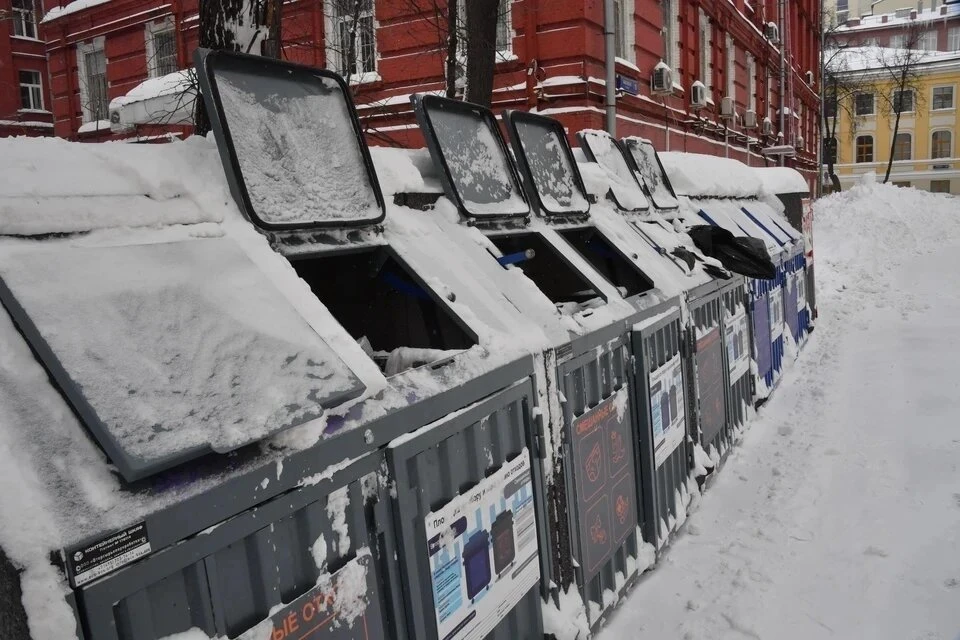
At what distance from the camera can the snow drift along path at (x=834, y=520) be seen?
9.92ft

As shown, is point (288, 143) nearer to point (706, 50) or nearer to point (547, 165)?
point (547, 165)

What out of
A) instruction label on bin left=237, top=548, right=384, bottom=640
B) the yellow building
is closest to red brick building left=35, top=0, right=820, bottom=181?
instruction label on bin left=237, top=548, right=384, bottom=640

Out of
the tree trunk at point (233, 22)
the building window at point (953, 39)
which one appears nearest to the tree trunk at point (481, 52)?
the tree trunk at point (233, 22)

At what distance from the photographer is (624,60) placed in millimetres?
11758

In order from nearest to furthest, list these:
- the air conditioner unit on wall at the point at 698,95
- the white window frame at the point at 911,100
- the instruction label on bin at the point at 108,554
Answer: the instruction label on bin at the point at 108,554
the air conditioner unit on wall at the point at 698,95
the white window frame at the point at 911,100

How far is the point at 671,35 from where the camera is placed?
46.6 ft

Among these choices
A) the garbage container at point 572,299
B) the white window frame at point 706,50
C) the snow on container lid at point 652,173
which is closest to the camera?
the garbage container at point 572,299

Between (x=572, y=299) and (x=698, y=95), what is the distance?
38.6 ft

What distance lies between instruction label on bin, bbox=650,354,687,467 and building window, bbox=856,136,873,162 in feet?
155

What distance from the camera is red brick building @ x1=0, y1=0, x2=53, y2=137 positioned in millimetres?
18938

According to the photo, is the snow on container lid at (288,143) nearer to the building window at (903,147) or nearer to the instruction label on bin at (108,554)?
the instruction label on bin at (108,554)

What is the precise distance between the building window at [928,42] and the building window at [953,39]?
0.74m

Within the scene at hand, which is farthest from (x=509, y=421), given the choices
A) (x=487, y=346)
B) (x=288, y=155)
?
(x=288, y=155)

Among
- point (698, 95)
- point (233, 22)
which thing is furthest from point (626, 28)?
point (233, 22)
